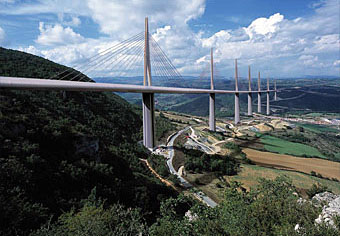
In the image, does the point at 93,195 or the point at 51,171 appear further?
the point at 51,171

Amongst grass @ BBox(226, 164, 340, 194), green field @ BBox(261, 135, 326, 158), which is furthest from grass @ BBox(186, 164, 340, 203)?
green field @ BBox(261, 135, 326, 158)

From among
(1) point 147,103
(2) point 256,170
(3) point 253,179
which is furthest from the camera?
(2) point 256,170

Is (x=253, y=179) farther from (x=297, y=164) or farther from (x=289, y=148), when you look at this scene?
(x=289, y=148)

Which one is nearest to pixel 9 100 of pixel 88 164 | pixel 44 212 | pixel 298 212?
pixel 88 164

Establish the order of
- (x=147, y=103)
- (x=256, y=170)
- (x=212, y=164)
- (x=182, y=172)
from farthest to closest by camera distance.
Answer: (x=212, y=164) < (x=256, y=170) < (x=182, y=172) < (x=147, y=103)

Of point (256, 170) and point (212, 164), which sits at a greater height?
point (212, 164)

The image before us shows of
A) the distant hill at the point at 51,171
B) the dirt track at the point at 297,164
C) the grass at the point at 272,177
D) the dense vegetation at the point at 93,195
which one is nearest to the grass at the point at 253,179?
the grass at the point at 272,177

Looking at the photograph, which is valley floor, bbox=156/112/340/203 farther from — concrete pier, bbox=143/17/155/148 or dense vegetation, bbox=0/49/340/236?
concrete pier, bbox=143/17/155/148

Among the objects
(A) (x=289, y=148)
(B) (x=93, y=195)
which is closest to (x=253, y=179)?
(B) (x=93, y=195)

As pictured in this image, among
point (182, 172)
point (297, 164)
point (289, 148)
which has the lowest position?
point (289, 148)
